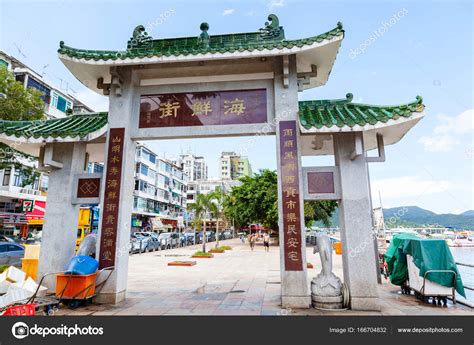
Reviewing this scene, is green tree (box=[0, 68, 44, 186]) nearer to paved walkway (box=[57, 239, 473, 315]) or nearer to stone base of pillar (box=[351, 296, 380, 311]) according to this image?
paved walkway (box=[57, 239, 473, 315])

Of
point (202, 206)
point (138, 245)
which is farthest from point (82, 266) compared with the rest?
point (202, 206)

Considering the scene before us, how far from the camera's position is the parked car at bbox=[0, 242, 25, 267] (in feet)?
40.4

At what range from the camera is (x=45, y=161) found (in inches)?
266

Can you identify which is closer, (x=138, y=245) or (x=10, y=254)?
(x=10, y=254)

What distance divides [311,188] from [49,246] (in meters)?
5.98

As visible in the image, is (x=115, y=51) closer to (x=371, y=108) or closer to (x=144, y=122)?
(x=144, y=122)

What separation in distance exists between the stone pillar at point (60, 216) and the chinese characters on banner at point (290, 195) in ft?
16.0

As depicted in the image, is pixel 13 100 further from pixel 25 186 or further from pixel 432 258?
pixel 25 186

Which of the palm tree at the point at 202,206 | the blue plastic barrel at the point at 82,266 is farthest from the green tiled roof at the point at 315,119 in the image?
the palm tree at the point at 202,206

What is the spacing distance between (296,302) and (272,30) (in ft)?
20.3

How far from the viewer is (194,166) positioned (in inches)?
3533

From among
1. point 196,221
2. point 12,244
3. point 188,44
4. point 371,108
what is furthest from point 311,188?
point 196,221

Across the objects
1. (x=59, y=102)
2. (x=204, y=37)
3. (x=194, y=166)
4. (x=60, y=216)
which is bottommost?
(x=60, y=216)

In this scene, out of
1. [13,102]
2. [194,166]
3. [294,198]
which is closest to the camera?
[294,198]
